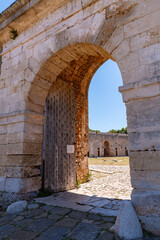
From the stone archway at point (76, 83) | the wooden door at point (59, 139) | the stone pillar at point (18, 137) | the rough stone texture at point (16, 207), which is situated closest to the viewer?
the rough stone texture at point (16, 207)

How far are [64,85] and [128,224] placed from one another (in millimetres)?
3852

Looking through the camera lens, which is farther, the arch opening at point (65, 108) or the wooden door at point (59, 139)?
the wooden door at point (59, 139)

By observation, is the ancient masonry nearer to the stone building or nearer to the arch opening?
the arch opening

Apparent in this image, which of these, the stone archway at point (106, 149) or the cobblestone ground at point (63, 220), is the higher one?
the stone archway at point (106, 149)

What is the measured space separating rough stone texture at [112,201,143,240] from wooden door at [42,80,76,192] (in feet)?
7.66

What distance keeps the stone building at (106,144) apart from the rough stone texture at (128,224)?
62.8 ft

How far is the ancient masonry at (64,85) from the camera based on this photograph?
2.08 metres

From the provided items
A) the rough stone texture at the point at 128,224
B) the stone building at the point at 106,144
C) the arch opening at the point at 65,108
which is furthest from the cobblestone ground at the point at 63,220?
the stone building at the point at 106,144

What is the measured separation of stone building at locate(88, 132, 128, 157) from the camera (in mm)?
21344

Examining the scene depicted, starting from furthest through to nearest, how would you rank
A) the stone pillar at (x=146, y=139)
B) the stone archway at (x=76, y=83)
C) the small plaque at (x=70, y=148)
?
the small plaque at (x=70, y=148)
the stone archway at (x=76, y=83)
the stone pillar at (x=146, y=139)

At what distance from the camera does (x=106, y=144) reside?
23.7m

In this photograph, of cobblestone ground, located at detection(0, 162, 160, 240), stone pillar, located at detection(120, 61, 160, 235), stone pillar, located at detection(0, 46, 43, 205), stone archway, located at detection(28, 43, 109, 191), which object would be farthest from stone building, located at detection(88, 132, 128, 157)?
stone pillar, located at detection(120, 61, 160, 235)

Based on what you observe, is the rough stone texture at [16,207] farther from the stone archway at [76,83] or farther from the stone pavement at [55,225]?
the stone archway at [76,83]

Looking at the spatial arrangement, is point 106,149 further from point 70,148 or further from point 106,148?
point 70,148
